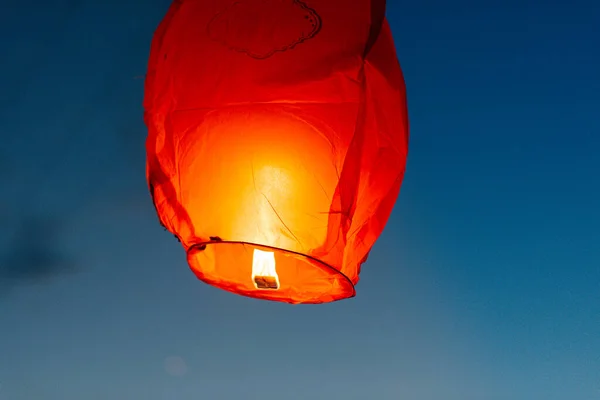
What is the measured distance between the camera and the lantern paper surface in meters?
1.11

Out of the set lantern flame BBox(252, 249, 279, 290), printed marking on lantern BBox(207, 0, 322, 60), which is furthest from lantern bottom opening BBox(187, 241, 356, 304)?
printed marking on lantern BBox(207, 0, 322, 60)

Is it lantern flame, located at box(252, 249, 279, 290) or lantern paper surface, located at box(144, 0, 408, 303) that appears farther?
lantern flame, located at box(252, 249, 279, 290)

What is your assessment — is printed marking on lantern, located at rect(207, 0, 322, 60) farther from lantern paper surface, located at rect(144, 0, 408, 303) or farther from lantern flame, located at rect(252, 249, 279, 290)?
lantern flame, located at rect(252, 249, 279, 290)

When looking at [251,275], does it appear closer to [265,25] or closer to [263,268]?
[263,268]

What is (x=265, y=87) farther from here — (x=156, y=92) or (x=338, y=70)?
(x=156, y=92)

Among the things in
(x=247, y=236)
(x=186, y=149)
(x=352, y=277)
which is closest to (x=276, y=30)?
(x=186, y=149)

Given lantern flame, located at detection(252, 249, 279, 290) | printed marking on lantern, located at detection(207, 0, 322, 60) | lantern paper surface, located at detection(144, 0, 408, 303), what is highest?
printed marking on lantern, located at detection(207, 0, 322, 60)

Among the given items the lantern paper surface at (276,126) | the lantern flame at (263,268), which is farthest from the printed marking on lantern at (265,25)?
the lantern flame at (263,268)

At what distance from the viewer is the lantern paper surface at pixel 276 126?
3.63 ft

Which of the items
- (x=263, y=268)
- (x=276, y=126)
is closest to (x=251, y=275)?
(x=263, y=268)

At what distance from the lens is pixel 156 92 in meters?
1.26

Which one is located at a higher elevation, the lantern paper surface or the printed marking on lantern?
the printed marking on lantern

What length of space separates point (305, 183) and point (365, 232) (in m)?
0.26

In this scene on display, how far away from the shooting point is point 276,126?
1100mm
